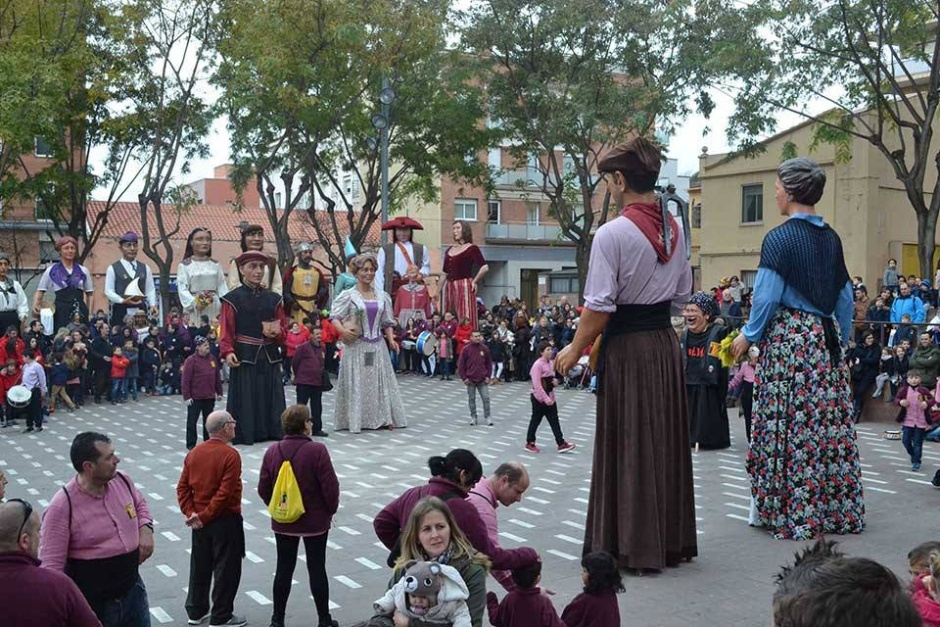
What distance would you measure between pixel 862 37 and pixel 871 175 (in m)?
12.7

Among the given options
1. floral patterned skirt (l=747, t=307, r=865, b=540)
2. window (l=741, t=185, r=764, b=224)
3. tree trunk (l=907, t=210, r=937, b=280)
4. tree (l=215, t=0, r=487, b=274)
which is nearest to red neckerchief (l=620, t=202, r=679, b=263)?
floral patterned skirt (l=747, t=307, r=865, b=540)

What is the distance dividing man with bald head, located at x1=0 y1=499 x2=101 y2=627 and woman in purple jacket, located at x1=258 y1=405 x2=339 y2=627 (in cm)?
218

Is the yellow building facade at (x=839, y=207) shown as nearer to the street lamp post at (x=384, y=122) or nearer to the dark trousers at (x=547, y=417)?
the street lamp post at (x=384, y=122)

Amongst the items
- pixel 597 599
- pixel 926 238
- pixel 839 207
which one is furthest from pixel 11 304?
pixel 839 207

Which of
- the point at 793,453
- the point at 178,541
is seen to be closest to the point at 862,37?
the point at 793,453

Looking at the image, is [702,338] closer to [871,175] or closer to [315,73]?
[315,73]

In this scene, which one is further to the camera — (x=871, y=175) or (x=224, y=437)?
(x=871, y=175)

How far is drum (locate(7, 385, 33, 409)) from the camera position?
15062 mm

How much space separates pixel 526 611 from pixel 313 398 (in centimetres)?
924

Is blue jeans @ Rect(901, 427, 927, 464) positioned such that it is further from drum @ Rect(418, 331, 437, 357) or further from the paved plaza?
drum @ Rect(418, 331, 437, 357)

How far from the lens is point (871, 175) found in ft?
103

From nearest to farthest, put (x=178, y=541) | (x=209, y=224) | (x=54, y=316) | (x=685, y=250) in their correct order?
(x=685, y=250) → (x=178, y=541) → (x=54, y=316) → (x=209, y=224)

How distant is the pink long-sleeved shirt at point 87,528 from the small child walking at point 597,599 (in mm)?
2337

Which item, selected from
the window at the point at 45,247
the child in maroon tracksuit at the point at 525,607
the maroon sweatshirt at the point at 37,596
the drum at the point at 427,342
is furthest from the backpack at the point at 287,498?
the window at the point at 45,247
